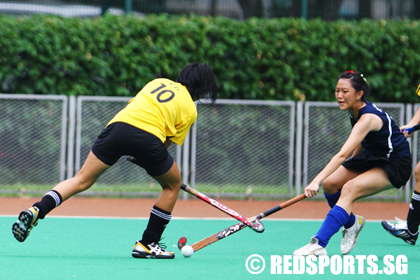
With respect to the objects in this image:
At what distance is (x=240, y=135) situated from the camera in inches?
399

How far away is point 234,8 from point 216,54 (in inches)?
60.9

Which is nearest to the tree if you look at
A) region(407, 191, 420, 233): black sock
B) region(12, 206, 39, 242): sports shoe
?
region(407, 191, 420, 233): black sock

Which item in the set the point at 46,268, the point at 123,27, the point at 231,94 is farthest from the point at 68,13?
the point at 46,268

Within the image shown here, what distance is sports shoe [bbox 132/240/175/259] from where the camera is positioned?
5.45 m

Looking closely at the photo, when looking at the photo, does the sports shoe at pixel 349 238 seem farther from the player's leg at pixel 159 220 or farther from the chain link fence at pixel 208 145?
the chain link fence at pixel 208 145

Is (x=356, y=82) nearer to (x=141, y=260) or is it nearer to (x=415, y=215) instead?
(x=415, y=215)

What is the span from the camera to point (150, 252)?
5457 millimetres

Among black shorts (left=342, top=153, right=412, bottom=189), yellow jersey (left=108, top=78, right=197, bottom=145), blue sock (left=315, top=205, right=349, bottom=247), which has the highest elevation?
yellow jersey (left=108, top=78, right=197, bottom=145)

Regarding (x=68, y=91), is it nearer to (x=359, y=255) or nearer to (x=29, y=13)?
(x=29, y=13)

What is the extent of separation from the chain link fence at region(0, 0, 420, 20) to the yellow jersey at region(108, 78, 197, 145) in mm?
6554

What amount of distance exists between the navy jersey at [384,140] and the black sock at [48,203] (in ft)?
8.08

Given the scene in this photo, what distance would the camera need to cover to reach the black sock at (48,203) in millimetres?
5246

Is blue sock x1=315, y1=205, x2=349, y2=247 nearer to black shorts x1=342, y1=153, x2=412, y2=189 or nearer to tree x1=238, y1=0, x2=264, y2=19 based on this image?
black shorts x1=342, y1=153, x2=412, y2=189

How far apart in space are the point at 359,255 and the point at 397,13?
766 centimetres
